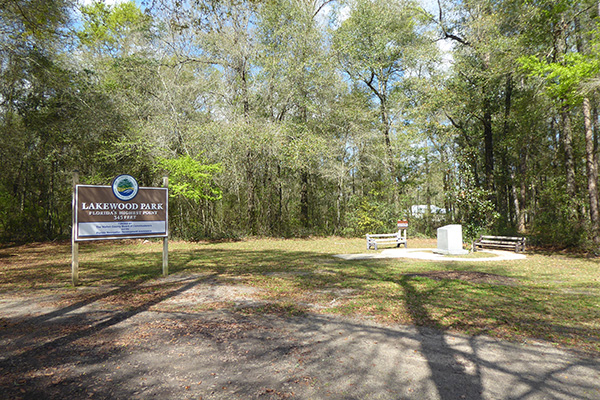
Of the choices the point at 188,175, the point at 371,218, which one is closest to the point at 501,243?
the point at 371,218

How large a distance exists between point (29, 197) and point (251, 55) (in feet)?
51.4

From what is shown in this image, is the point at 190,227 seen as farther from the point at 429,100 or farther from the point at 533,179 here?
the point at 533,179

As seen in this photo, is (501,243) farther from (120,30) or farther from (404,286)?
(120,30)

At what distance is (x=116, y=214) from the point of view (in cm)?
733

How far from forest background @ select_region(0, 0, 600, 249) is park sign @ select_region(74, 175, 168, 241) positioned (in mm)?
7458

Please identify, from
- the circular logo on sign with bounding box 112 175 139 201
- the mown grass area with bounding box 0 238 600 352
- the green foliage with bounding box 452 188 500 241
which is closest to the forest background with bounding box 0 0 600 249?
the green foliage with bounding box 452 188 500 241

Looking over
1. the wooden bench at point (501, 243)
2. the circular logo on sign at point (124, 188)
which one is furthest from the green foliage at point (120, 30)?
the wooden bench at point (501, 243)

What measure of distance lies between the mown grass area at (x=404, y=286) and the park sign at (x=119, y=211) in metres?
1.20

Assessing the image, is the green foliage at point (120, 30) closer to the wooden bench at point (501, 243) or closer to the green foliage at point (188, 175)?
the green foliage at point (188, 175)

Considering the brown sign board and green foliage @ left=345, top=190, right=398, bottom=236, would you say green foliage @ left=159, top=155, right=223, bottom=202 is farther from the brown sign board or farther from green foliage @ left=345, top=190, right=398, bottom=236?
green foliage @ left=345, top=190, right=398, bottom=236

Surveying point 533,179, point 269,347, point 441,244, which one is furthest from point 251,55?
point 533,179

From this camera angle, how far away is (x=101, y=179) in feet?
59.5

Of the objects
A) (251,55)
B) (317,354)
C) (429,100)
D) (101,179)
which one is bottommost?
(317,354)

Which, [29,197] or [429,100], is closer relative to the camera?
[29,197]
